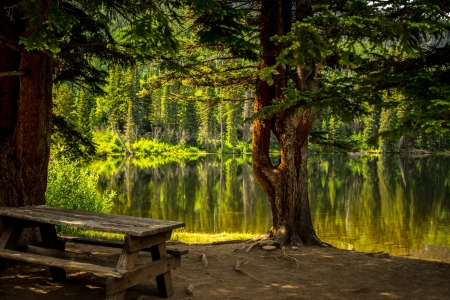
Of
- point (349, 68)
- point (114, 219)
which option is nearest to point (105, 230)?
point (114, 219)

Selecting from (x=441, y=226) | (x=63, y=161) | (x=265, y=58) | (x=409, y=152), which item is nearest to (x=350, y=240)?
(x=441, y=226)

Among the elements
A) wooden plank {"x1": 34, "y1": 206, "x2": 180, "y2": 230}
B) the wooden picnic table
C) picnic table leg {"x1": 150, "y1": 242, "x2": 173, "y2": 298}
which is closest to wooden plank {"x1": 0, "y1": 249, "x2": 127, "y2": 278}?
the wooden picnic table

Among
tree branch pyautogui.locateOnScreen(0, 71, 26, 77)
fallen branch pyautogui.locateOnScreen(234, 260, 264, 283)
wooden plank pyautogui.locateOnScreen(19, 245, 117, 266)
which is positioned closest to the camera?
wooden plank pyautogui.locateOnScreen(19, 245, 117, 266)

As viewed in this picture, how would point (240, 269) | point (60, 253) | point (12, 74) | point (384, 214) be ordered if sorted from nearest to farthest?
point (60, 253), point (12, 74), point (240, 269), point (384, 214)

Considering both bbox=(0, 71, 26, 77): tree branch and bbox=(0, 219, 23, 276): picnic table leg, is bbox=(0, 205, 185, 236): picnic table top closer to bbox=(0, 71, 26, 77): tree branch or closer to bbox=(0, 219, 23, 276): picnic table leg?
bbox=(0, 219, 23, 276): picnic table leg

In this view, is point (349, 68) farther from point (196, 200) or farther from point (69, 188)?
point (196, 200)

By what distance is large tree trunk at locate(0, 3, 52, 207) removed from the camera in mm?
6148

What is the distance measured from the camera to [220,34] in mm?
6551

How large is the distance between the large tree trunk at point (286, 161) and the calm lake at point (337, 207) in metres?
1.90

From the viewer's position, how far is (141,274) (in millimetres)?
4730

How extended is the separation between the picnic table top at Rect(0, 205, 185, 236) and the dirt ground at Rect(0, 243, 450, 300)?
90cm

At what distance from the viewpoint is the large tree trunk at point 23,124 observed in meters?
6.15

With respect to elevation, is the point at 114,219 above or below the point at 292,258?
above

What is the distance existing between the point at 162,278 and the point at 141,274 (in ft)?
1.73
